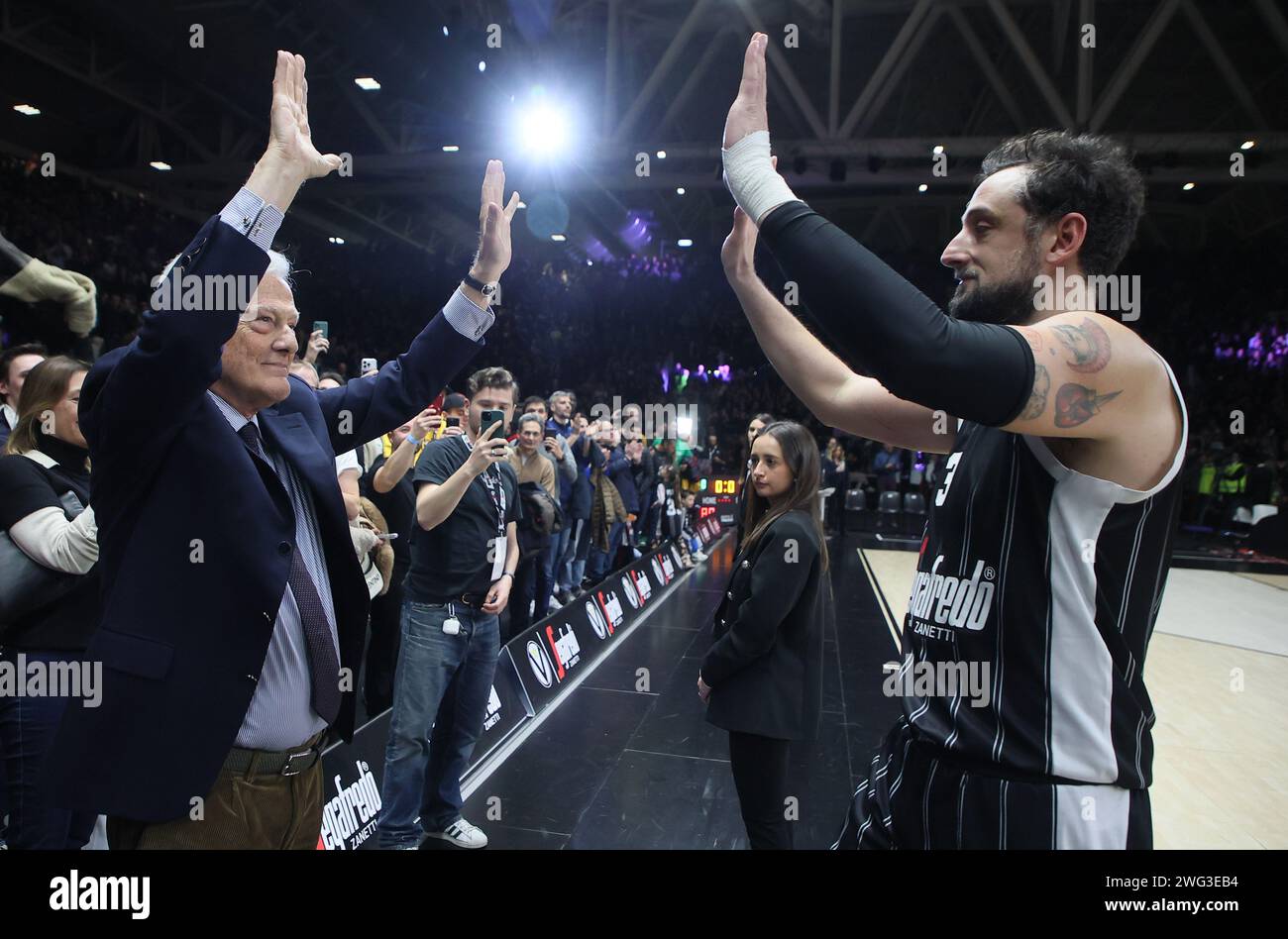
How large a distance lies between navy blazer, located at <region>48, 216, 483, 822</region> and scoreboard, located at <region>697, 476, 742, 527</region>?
1399 centimetres

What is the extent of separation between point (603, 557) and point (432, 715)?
20.0 ft

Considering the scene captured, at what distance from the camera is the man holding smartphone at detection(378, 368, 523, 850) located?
314cm

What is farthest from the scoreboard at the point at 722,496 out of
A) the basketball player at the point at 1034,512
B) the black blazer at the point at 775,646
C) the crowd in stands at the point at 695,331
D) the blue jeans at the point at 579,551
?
the basketball player at the point at 1034,512

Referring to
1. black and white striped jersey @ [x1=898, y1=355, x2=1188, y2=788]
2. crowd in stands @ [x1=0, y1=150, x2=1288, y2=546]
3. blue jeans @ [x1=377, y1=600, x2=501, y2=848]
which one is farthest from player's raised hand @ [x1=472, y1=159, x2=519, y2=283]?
crowd in stands @ [x1=0, y1=150, x2=1288, y2=546]

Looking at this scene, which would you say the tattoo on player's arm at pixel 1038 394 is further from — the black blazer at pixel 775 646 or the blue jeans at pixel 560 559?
the blue jeans at pixel 560 559

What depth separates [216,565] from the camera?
1.49m

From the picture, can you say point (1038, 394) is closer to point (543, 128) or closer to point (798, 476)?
point (798, 476)

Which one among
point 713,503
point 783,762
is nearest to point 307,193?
point 713,503

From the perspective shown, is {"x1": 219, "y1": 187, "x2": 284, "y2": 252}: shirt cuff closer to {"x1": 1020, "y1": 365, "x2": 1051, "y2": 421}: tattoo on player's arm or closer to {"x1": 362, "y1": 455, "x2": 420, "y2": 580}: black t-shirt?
{"x1": 1020, "y1": 365, "x2": 1051, "y2": 421}: tattoo on player's arm

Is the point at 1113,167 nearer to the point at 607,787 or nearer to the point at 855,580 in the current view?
the point at 607,787

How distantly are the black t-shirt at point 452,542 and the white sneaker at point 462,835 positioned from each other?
1049 millimetres

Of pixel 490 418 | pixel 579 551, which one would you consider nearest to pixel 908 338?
pixel 490 418
